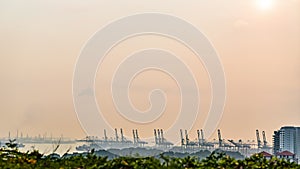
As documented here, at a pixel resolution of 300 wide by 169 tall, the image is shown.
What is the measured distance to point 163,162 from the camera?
8.74ft

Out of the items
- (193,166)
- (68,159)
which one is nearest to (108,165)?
(68,159)

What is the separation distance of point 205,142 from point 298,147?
2.85 feet

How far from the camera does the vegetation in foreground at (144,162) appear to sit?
8.54 ft

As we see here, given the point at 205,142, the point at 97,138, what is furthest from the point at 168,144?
the point at 97,138

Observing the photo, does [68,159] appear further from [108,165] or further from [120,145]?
[120,145]

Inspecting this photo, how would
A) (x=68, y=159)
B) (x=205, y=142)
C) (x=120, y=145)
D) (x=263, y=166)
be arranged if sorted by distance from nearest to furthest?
(x=263, y=166), (x=68, y=159), (x=120, y=145), (x=205, y=142)

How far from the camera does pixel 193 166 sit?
262cm

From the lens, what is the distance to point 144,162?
2625 millimetres

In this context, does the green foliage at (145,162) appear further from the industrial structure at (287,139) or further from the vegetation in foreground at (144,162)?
the industrial structure at (287,139)

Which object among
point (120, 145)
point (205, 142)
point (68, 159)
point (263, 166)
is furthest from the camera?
point (205, 142)

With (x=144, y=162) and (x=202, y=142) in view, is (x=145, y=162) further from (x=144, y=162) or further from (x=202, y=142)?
(x=202, y=142)

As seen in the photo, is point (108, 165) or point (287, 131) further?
point (287, 131)

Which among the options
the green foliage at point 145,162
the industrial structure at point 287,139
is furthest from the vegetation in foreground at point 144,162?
the industrial structure at point 287,139

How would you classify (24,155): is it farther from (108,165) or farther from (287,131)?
(287,131)
